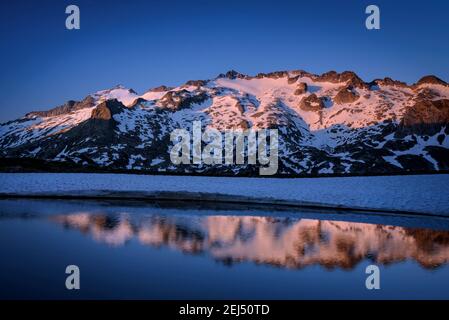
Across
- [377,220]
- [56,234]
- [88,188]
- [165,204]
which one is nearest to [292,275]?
[56,234]

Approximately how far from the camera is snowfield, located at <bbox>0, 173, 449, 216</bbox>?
2777cm

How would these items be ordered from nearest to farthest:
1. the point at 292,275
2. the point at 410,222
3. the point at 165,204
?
the point at 292,275 → the point at 410,222 → the point at 165,204

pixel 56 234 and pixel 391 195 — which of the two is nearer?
pixel 56 234

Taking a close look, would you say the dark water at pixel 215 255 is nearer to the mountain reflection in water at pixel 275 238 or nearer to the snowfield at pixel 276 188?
the mountain reflection in water at pixel 275 238

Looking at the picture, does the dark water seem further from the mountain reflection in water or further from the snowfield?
the snowfield

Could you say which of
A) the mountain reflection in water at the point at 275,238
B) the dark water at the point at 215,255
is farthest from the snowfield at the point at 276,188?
the mountain reflection in water at the point at 275,238

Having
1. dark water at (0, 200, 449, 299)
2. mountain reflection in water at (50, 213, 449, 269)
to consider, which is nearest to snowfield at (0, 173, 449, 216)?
dark water at (0, 200, 449, 299)

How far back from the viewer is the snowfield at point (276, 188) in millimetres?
27766

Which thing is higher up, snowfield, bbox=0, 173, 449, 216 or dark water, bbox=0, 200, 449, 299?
snowfield, bbox=0, 173, 449, 216

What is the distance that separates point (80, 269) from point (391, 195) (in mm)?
23517

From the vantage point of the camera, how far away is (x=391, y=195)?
28.7m

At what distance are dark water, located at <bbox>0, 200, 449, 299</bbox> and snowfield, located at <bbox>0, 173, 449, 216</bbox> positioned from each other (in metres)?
4.64

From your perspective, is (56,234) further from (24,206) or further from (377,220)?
(377,220)
